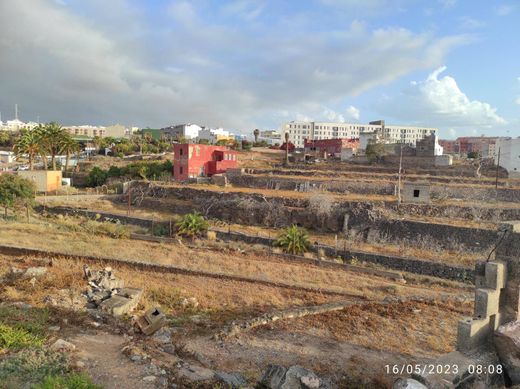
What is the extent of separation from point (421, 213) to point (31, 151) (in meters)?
44.4

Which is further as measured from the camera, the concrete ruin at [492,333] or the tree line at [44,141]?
the tree line at [44,141]

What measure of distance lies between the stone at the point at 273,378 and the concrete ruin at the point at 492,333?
2360 millimetres

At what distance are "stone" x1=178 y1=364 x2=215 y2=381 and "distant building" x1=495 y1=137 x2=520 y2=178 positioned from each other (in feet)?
142

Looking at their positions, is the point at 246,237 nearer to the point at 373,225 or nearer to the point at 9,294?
the point at 373,225

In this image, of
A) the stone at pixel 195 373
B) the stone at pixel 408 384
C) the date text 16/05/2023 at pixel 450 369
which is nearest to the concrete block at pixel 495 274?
the date text 16/05/2023 at pixel 450 369

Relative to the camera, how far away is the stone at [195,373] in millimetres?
7367

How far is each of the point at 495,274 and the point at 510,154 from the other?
138 feet

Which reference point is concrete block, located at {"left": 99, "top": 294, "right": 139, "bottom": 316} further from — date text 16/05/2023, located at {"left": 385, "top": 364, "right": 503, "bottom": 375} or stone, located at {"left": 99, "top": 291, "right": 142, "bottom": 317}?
date text 16/05/2023, located at {"left": 385, "top": 364, "right": 503, "bottom": 375}

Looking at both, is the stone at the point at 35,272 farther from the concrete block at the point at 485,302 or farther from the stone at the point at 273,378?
the concrete block at the point at 485,302

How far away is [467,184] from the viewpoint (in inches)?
1316

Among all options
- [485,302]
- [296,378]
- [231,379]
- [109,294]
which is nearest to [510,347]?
[485,302]

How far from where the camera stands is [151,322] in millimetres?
9805

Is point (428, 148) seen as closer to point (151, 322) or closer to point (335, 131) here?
point (151, 322)

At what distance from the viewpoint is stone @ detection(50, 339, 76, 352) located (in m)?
7.96
